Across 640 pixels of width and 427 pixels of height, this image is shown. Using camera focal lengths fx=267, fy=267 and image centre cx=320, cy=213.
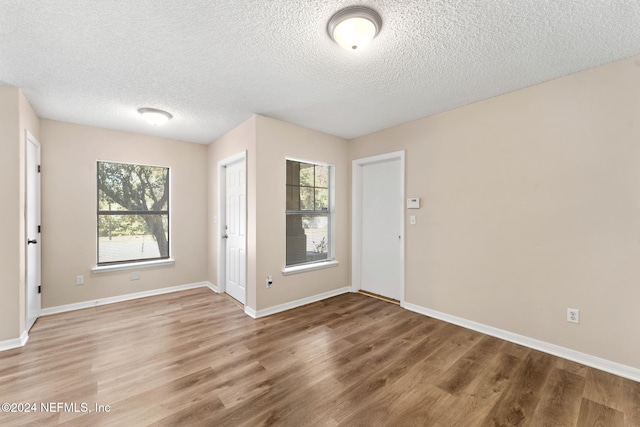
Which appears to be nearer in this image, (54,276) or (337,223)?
(54,276)

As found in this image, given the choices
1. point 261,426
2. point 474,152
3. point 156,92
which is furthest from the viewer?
point 474,152

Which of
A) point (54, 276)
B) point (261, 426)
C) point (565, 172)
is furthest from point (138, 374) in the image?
point (565, 172)

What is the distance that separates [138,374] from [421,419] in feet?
6.89

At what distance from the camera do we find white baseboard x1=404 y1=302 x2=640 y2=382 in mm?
2084

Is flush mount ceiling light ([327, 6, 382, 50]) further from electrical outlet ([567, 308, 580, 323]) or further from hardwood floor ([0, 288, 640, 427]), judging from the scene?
electrical outlet ([567, 308, 580, 323])

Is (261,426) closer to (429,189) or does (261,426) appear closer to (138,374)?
(138,374)

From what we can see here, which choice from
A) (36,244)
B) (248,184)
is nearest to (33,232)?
(36,244)

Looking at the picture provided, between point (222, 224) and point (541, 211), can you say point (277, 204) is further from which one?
point (541, 211)

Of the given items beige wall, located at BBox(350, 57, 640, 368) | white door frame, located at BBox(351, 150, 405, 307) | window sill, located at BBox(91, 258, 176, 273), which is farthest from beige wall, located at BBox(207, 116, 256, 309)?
beige wall, located at BBox(350, 57, 640, 368)

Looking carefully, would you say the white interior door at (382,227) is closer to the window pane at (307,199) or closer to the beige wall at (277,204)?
the beige wall at (277,204)

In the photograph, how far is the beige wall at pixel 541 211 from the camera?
211 centimetres

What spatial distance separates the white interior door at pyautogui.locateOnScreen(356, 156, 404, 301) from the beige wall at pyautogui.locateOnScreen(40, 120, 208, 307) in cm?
299

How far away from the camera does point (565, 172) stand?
2.36 metres

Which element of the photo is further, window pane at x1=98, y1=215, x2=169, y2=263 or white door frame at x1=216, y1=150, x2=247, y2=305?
white door frame at x1=216, y1=150, x2=247, y2=305
